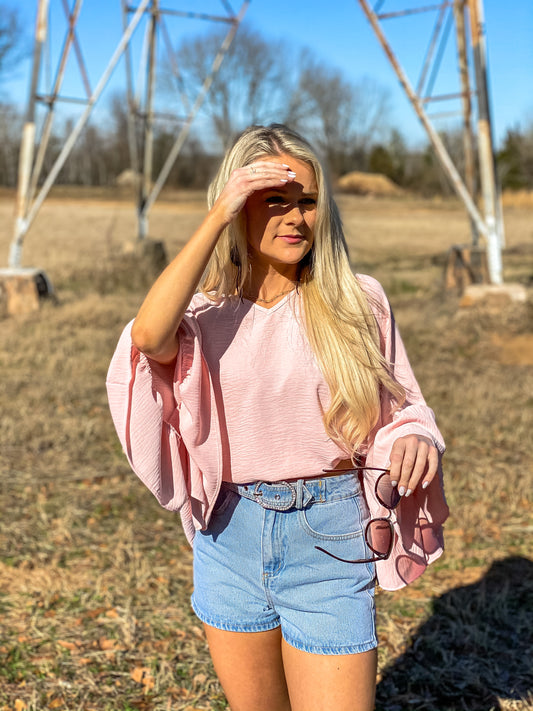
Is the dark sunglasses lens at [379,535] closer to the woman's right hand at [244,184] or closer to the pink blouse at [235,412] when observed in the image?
the pink blouse at [235,412]

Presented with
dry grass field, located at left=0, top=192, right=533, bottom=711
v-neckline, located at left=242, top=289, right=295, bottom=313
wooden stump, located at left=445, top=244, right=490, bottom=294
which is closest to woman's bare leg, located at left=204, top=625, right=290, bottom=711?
v-neckline, located at left=242, top=289, right=295, bottom=313

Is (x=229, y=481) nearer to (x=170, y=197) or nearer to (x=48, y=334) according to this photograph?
(x=48, y=334)

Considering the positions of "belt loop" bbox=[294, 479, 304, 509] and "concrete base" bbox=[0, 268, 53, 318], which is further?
"concrete base" bbox=[0, 268, 53, 318]

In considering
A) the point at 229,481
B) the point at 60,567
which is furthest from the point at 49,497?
the point at 229,481

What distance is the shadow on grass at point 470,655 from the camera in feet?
9.21

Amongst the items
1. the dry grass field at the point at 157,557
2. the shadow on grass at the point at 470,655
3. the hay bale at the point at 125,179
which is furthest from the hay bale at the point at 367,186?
the shadow on grass at the point at 470,655

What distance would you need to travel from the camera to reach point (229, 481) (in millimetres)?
1799

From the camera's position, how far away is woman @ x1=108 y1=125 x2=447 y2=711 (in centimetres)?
172

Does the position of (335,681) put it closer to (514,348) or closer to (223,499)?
(223,499)

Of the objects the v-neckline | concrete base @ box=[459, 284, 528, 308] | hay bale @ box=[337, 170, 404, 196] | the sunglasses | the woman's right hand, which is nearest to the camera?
the woman's right hand

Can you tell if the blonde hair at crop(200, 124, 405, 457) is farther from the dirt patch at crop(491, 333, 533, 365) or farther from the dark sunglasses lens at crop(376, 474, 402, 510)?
the dirt patch at crop(491, 333, 533, 365)

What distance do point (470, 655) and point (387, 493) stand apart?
5.42ft

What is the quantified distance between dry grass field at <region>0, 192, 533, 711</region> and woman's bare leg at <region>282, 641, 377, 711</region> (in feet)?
3.94

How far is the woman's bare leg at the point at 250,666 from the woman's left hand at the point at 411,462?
1.64ft
